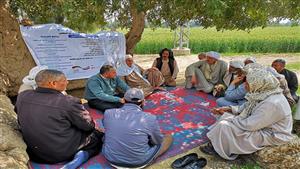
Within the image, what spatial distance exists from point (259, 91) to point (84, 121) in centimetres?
222

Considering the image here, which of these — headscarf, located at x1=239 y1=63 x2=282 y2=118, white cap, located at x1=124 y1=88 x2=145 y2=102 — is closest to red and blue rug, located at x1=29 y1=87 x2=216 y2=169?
white cap, located at x1=124 y1=88 x2=145 y2=102

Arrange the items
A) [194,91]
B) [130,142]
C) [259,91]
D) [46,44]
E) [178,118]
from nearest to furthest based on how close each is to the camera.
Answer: [130,142] < [259,91] < [178,118] < [46,44] < [194,91]

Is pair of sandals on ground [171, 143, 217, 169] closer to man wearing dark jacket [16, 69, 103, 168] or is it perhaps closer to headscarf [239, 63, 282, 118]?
headscarf [239, 63, 282, 118]

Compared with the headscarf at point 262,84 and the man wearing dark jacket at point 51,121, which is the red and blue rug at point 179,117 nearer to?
the man wearing dark jacket at point 51,121

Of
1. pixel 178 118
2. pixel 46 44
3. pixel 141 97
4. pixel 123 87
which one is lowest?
pixel 178 118

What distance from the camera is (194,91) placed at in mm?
7656

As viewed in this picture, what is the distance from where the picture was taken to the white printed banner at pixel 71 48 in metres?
7.00

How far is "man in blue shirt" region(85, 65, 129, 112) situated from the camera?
19.4 feet

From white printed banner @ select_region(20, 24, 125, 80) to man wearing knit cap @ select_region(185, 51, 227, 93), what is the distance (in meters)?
2.22

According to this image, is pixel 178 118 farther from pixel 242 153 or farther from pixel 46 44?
pixel 46 44

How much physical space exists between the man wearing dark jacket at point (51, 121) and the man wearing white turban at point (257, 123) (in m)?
1.76

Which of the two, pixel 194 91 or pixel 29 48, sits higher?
pixel 29 48

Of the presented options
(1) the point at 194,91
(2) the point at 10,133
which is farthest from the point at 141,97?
(1) the point at 194,91

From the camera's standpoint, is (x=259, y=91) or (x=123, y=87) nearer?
(x=259, y=91)
